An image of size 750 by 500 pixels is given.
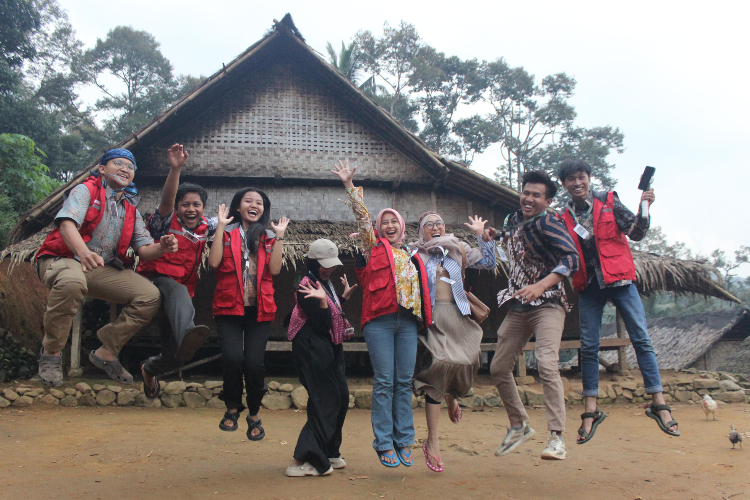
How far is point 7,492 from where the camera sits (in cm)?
425

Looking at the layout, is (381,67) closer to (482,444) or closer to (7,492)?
(482,444)

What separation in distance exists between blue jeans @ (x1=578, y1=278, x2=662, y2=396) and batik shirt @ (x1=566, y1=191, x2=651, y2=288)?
0.38ft

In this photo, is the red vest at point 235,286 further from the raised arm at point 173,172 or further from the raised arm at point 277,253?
the raised arm at point 173,172

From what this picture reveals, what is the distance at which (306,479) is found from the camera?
4.45 m

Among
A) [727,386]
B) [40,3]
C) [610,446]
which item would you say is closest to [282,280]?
[610,446]

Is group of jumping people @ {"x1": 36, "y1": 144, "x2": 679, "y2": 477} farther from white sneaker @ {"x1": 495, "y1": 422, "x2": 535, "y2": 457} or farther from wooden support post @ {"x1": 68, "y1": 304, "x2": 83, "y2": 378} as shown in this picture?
wooden support post @ {"x1": 68, "y1": 304, "x2": 83, "y2": 378}

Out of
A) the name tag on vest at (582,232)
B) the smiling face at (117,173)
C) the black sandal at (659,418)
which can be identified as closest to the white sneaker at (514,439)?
the black sandal at (659,418)

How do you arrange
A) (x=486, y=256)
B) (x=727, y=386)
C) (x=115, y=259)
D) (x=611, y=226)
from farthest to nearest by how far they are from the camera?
(x=727, y=386) → (x=486, y=256) → (x=611, y=226) → (x=115, y=259)

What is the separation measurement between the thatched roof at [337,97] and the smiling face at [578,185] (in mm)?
6055

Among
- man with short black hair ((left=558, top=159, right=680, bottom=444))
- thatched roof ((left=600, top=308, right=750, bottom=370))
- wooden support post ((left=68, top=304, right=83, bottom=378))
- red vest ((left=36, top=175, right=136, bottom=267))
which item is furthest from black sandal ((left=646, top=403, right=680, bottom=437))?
thatched roof ((left=600, top=308, right=750, bottom=370))

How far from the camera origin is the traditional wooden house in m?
10.5

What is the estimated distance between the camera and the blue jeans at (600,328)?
4.19 metres

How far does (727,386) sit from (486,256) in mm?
10010

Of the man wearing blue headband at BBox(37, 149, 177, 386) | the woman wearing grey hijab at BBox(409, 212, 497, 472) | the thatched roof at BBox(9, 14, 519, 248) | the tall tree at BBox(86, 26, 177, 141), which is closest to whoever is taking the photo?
the man wearing blue headband at BBox(37, 149, 177, 386)
